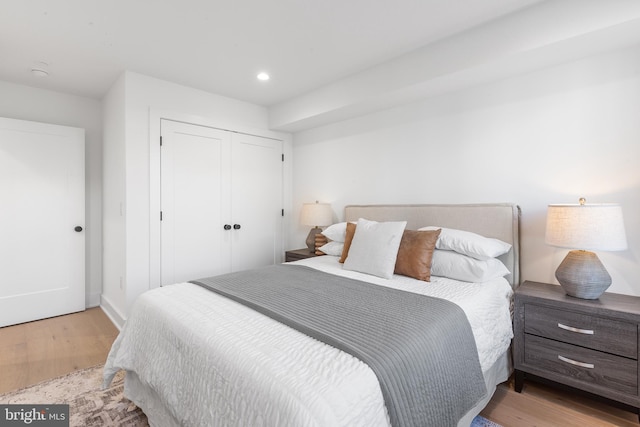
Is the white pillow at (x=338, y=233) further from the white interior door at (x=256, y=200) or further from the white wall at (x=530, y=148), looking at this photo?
the white interior door at (x=256, y=200)

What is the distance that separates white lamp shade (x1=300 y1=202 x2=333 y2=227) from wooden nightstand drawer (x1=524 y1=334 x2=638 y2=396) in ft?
6.87

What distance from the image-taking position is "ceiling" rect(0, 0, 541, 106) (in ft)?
6.13

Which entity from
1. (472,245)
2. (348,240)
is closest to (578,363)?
(472,245)

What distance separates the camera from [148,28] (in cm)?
209

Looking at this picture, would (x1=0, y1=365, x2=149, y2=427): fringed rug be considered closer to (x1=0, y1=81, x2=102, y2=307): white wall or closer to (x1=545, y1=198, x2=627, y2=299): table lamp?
(x1=0, y1=81, x2=102, y2=307): white wall

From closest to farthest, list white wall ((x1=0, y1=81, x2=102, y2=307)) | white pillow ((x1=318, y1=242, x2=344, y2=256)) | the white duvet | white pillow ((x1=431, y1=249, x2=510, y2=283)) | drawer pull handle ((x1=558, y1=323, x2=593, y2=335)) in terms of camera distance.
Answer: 1. the white duvet
2. drawer pull handle ((x1=558, y1=323, x2=593, y2=335))
3. white pillow ((x1=431, y1=249, x2=510, y2=283))
4. white pillow ((x1=318, y1=242, x2=344, y2=256))
5. white wall ((x1=0, y1=81, x2=102, y2=307))

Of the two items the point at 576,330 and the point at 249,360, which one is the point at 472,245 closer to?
the point at 576,330

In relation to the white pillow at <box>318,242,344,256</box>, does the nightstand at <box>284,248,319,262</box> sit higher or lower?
lower

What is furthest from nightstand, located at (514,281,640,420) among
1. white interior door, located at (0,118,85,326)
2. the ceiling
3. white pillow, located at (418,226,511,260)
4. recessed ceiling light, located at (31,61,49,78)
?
white interior door, located at (0,118,85,326)

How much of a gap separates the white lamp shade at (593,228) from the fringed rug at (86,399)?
104 inches

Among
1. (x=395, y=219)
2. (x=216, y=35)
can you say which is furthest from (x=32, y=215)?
(x=395, y=219)

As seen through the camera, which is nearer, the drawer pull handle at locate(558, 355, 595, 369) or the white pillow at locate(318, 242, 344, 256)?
the drawer pull handle at locate(558, 355, 595, 369)

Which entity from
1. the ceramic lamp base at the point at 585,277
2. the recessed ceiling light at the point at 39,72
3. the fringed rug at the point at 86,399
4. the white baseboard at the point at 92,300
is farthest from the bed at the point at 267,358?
the recessed ceiling light at the point at 39,72

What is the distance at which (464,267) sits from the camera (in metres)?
2.05
